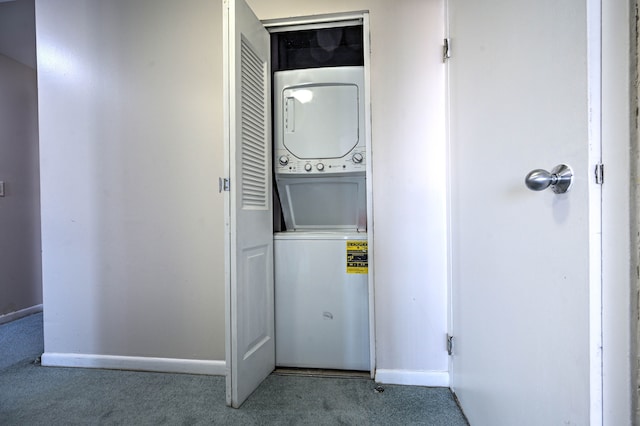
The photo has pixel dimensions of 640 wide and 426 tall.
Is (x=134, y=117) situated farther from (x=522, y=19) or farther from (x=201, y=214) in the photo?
(x=522, y=19)

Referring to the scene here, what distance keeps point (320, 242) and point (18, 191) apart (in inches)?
120

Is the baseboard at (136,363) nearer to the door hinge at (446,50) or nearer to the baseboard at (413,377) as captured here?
the baseboard at (413,377)

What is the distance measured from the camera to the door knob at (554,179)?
642mm

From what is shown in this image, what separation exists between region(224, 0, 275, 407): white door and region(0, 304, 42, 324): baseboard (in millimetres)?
2617

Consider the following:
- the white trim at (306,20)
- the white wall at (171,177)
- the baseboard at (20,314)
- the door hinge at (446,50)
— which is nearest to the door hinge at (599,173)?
the white wall at (171,177)

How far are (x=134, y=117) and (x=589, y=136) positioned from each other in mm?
2092

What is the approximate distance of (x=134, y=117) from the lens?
1862mm

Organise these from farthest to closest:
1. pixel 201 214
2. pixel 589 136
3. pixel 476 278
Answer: pixel 201 214 < pixel 476 278 < pixel 589 136

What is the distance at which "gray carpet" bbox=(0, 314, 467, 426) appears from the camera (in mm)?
1396

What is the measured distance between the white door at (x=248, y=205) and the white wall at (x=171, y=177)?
10.3 inches

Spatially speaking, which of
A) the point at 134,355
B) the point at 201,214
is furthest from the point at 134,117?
the point at 134,355

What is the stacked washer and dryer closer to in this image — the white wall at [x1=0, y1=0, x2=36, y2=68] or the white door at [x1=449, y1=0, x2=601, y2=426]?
the white door at [x1=449, y1=0, x2=601, y2=426]

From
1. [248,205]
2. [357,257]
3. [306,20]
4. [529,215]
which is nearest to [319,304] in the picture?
[357,257]

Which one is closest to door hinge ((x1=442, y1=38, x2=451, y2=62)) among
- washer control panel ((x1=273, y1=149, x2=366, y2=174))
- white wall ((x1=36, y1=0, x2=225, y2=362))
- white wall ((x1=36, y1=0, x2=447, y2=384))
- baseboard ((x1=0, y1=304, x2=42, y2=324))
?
white wall ((x1=36, y1=0, x2=447, y2=384))
